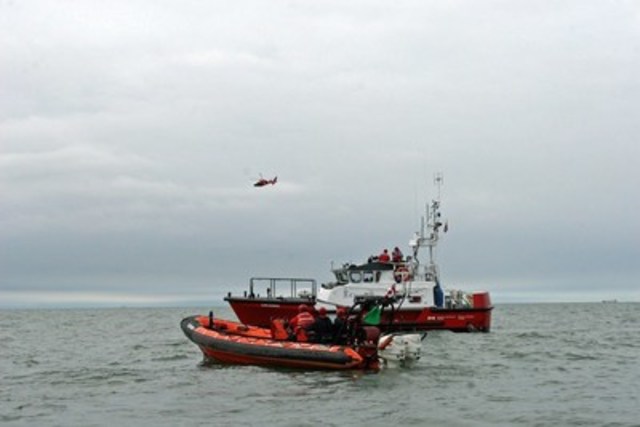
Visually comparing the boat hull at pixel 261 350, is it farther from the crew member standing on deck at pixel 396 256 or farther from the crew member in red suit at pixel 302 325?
the crew member standing on deck at pixel 396 256

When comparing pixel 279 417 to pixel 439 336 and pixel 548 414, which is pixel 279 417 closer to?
pixel 548 414

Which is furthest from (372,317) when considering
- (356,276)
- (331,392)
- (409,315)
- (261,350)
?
(356,276)

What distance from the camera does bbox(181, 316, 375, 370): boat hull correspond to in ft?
63.3

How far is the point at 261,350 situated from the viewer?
67.5 feet

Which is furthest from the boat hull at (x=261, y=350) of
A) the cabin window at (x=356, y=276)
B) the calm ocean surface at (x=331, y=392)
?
the cabin window at (x=356, y=276)

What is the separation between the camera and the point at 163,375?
21.2 meters

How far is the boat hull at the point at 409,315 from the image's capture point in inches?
1260

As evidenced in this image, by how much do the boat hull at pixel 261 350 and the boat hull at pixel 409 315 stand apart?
7845 mm

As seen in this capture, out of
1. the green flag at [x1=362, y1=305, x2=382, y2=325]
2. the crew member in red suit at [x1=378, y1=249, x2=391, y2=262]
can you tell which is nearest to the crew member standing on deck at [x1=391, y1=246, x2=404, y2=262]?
the crew member in red suit at [x1=378, y1=249, x2=391, y2=262]

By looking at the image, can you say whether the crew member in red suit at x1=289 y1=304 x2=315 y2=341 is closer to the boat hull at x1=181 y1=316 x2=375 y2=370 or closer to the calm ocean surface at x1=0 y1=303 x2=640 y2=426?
the boat hull at x1=181 y1=316 x2=375 y2=370

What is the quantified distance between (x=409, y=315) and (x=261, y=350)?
12388mm

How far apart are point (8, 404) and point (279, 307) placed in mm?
16266

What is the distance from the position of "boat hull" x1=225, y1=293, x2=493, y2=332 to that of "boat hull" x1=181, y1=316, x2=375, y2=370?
25.7 feet

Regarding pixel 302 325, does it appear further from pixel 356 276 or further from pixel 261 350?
pixel 356 276
